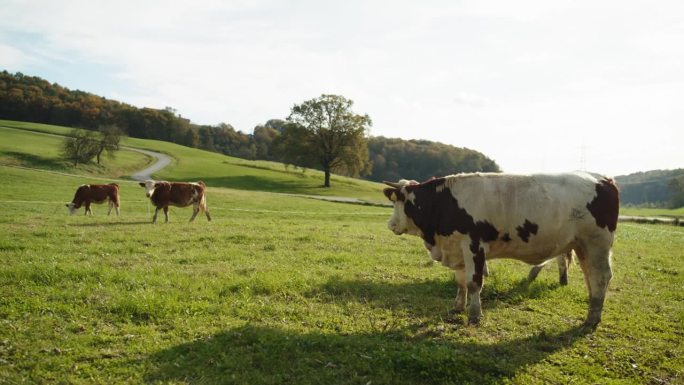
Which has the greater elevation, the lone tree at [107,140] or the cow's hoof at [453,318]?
the lone tree at [107,140]

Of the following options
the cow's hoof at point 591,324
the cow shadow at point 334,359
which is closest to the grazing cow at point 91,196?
the cow shadow at point 334,359

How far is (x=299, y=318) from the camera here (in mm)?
8625

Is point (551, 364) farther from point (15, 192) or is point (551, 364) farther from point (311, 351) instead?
point (15, 192)

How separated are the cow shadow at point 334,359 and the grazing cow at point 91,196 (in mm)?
24675

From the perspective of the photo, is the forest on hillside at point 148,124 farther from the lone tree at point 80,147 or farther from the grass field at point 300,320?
the grass field at point 300,320

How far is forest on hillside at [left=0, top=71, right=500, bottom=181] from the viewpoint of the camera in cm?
11994

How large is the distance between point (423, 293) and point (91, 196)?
2544 cm

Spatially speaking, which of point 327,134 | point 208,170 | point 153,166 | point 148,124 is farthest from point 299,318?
point 148,124

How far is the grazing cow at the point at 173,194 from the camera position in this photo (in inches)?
923

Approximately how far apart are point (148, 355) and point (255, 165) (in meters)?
88.9

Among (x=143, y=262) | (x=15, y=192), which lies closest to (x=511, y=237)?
(x=143, y=262)

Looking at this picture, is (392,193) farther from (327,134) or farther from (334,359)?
(327,134)

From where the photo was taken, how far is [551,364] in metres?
7.18

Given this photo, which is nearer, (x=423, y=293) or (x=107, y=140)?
(x=423, y=293)
